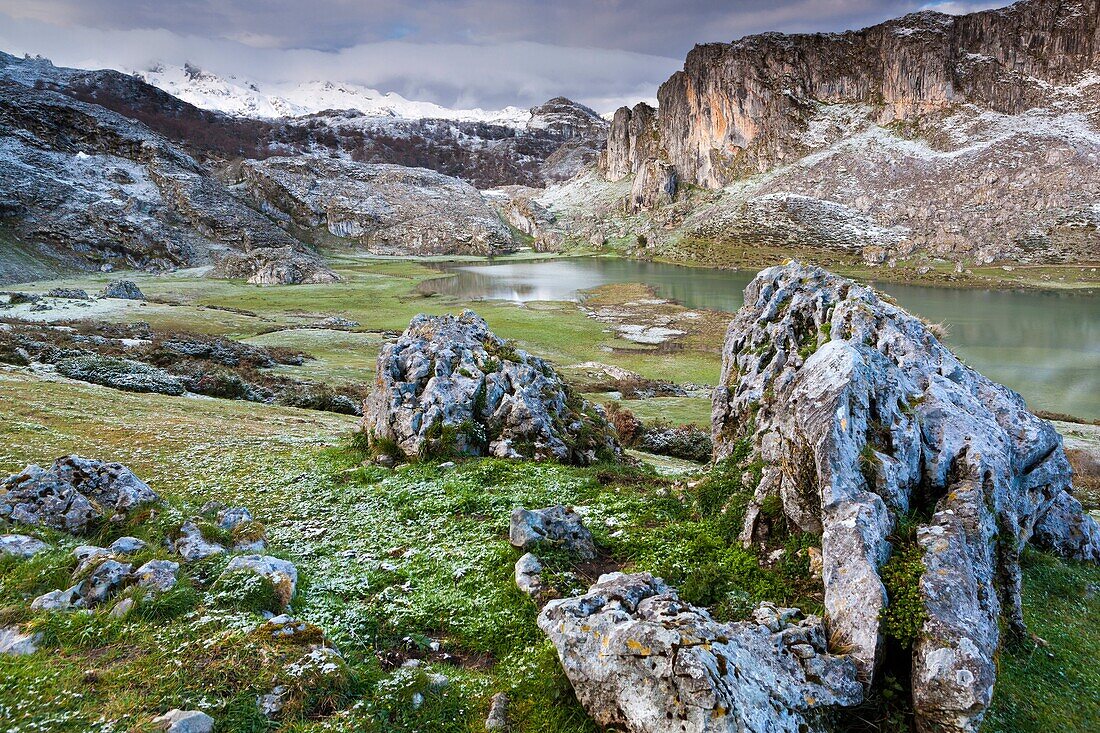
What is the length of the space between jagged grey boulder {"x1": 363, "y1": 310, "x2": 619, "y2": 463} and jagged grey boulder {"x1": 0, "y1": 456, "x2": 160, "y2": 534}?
743 centimetres

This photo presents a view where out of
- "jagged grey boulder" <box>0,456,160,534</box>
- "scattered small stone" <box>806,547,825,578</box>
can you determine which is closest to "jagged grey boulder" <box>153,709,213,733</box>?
"jagged grey boulder" <box>0,456,160,534</box>

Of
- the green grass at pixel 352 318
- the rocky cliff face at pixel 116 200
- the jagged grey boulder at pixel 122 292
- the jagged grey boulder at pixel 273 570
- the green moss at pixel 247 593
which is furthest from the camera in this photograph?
the rocky cliff face at pixel 116 200

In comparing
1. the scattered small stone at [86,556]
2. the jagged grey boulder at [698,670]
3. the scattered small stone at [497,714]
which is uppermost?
the scattered small stone at [86,556]

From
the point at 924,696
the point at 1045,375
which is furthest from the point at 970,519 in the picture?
the point at 1045,375

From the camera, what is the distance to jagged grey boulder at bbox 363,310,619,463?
754 inches

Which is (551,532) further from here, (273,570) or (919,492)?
(919,492)

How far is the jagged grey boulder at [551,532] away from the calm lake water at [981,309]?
50.4 meters

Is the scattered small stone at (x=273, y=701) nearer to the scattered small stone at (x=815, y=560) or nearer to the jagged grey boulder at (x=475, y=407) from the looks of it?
the scattered small stone at (x=815, y=560)

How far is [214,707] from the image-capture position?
293 inches

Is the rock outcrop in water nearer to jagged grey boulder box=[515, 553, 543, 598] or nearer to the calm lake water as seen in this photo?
jagged grey boulder box=[515, 553, 543, 598]

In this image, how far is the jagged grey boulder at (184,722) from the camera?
6.89 metres

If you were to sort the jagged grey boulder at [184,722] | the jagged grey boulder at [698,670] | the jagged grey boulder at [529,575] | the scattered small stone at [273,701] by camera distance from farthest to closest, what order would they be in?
the jagged grey boulder at [529,575], the scattered small stone at [273,701], the jagged grey boulder at [698,670], the jagged grey boulder at [184,722]

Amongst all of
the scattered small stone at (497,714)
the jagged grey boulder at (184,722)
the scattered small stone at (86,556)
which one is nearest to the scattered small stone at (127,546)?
the scattered small stone at (86,556)

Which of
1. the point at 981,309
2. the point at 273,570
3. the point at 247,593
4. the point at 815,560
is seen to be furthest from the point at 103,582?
the point at 981,309
